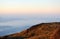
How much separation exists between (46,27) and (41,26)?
4.17ft

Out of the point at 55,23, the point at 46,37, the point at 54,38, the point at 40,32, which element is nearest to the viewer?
the point at 54,38

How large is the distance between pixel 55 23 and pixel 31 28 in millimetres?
4459

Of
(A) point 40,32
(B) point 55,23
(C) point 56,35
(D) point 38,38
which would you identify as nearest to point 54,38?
(C) point 56,35

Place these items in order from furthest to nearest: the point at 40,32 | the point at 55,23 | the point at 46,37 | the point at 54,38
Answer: the point at 55,23
the point at 40,32
the point at 46,37
the point at 54,38

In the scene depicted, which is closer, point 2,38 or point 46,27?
point 2,38

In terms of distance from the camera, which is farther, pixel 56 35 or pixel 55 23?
pixel 55 23

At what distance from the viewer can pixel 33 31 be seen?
32.8 m

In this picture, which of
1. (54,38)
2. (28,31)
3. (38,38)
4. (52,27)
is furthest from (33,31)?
(54,38)

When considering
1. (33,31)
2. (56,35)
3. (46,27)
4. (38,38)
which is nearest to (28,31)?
(33,31)

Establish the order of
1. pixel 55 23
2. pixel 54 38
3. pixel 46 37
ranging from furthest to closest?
pixel 55 23 → pixel 46 37 → pixel 54 38

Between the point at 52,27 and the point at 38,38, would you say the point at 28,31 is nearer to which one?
the point at 52,27

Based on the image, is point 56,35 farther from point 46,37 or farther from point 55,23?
point 55,23

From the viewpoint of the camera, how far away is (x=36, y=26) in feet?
115

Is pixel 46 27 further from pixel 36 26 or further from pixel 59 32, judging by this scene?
pixel 59 32
